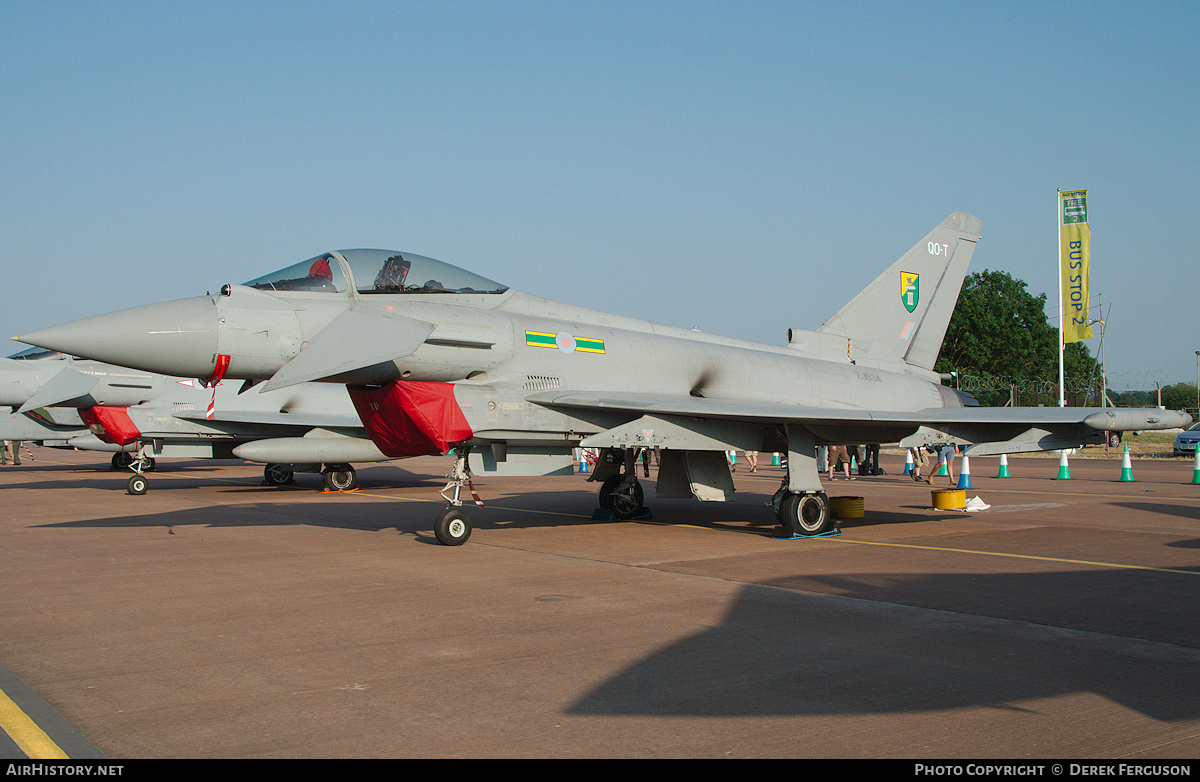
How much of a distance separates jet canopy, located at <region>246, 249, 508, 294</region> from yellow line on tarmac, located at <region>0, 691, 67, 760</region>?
18.4ft

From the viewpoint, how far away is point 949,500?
46.5 feet

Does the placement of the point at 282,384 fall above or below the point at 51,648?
above

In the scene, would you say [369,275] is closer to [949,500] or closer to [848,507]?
[848,507]

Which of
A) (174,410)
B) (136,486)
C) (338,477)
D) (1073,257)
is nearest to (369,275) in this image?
(338,477)

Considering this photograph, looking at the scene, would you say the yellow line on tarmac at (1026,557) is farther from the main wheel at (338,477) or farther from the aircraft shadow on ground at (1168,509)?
the main wheel at (338,477)

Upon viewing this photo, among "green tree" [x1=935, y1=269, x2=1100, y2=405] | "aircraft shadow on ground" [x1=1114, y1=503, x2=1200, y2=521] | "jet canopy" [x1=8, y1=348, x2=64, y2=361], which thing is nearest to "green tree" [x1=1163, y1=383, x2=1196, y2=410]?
"green tree" [x1=935, y1=269, x2=1100, y2=405]

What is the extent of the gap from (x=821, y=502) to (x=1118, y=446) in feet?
147

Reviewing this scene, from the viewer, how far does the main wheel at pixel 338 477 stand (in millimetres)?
20359

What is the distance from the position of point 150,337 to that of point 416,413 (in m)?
Result: 2.69

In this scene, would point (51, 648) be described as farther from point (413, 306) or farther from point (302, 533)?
point (302, 533)

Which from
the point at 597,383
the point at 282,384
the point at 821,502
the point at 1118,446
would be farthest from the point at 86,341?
the point at 1118,446

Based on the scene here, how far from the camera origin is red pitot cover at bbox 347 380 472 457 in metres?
9.46

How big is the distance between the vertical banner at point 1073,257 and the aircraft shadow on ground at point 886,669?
1265 inches

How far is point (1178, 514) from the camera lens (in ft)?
43.9
